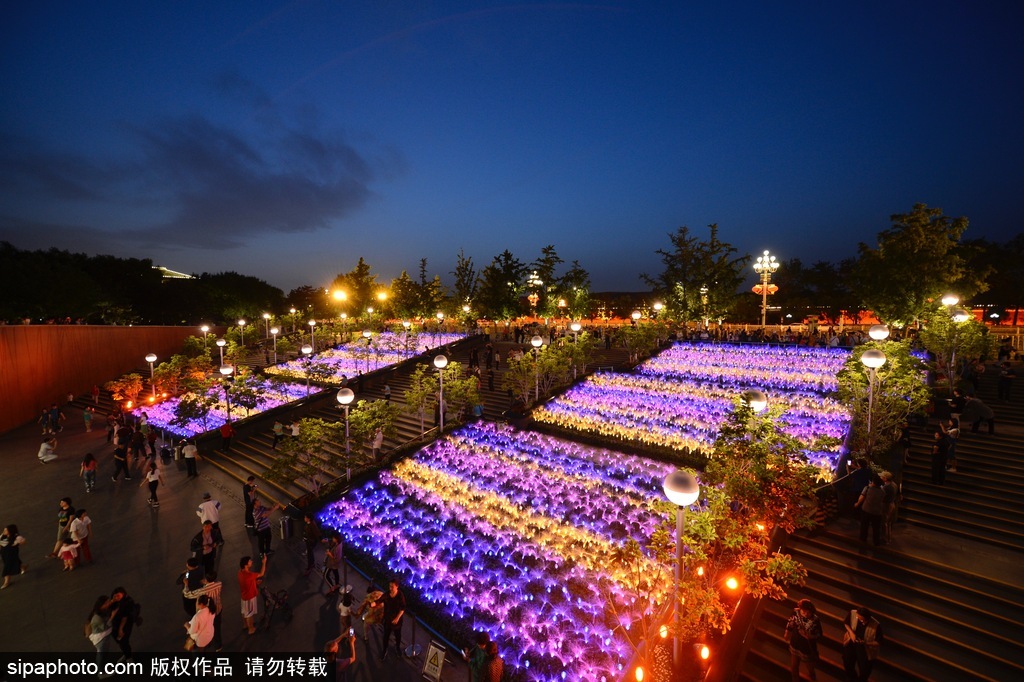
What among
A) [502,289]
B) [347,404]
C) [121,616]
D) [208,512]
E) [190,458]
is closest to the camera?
[121,616]

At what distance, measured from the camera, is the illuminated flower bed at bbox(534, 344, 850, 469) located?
14891 millimetres

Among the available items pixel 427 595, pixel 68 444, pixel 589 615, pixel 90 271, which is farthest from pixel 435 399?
pixel 90 271

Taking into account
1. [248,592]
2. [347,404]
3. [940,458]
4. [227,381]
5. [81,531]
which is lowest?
[248,592]

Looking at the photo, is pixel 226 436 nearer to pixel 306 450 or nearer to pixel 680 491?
pixel 306 450

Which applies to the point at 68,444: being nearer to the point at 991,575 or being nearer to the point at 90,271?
the point at 991,575

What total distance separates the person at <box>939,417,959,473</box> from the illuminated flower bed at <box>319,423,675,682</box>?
6339mm

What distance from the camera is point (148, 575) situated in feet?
31.8

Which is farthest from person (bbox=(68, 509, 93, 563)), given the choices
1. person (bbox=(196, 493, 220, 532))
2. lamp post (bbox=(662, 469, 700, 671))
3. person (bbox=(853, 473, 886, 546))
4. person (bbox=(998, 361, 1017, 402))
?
person (bbox=(998, 361, 1017, 402))

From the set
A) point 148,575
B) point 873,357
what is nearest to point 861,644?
point 873,357

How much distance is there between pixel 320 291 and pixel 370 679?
262ft

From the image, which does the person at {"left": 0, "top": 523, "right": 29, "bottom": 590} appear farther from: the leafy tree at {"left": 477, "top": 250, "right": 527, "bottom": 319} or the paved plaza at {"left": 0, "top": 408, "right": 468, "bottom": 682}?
the leafy tree at {"left": 477, "top": 250, "right": 527, "bottom": 319}

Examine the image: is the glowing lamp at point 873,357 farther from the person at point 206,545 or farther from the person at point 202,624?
the person at point 206,545

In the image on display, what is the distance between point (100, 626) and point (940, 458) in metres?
16.9

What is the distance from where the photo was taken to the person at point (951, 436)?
10.0 m
